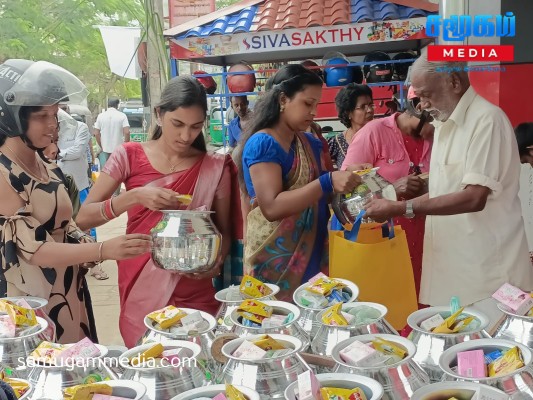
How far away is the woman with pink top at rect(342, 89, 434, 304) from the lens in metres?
2.85

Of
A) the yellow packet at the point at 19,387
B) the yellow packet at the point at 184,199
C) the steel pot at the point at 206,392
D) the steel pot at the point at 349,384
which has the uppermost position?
the yellow packet at the point at 184,199

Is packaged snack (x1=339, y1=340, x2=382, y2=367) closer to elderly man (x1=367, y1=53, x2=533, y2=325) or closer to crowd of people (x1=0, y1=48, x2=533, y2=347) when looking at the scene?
crowd of people (x1=0, y1=48, x2=533, y2=347)

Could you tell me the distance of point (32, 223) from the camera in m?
Answer: 1.72

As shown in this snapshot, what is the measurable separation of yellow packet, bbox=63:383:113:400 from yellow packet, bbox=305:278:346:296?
23.3 inches

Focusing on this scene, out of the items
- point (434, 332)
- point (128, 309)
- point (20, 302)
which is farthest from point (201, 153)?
point (434, 332)

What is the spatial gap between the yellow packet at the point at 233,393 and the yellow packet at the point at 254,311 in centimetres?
33

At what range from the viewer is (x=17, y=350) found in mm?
1192

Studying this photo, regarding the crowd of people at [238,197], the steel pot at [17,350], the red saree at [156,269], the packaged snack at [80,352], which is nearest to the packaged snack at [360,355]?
the packaged snack at [80,352]

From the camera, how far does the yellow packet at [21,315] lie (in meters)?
1.26

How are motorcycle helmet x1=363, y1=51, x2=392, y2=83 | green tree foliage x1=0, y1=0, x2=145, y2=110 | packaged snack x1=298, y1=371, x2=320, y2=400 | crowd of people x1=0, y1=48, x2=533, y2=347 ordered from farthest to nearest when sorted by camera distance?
green tree foliage x1=0, y1=0, x2=145, y2=110 → motorcycle helmet x1=363, y1=51, x2=392, y2=83 → crowd of people x1=0, y1=48, x2=533, y2=347 → packaged snack x1=298, y1=371, x2=320, y2=400

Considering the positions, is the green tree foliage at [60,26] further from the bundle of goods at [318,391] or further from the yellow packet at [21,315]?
the bundle of goods at [318,391]

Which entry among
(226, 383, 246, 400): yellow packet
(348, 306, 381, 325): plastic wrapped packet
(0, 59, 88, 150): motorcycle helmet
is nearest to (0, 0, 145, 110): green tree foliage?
(0, 59, 88, 150): motorcycle helmet

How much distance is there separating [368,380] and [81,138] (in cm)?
546

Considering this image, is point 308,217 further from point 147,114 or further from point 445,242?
point 147,114
